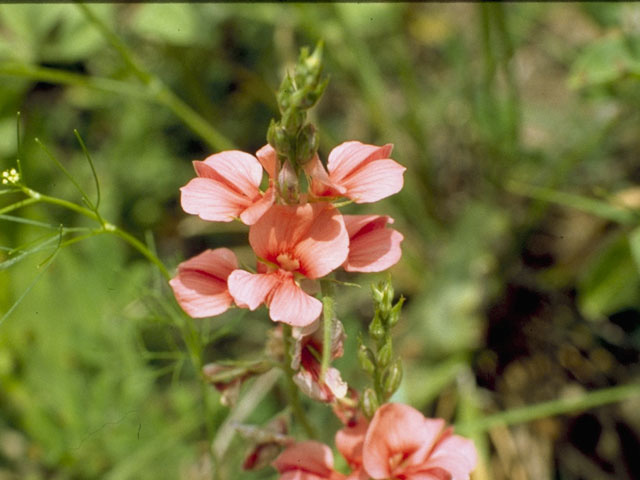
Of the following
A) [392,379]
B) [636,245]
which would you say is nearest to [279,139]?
[392,379]

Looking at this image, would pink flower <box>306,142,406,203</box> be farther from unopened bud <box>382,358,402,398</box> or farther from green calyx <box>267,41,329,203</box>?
unopened bud <box>382,358,402,398</box>

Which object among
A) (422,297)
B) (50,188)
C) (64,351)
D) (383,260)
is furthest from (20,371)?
(383,260)

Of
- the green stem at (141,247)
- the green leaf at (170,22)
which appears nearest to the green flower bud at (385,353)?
the green stem at (141,247)

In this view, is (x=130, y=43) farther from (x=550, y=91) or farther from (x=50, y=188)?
(x=550, y=91)

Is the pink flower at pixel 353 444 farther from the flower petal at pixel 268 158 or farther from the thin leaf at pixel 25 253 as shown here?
the thin leaf at pixel 25 253

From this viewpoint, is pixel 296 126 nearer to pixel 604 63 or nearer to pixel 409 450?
pixel 409 450

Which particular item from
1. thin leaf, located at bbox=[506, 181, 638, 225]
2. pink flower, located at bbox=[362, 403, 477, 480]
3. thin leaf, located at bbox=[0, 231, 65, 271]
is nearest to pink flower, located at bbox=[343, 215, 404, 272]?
pink flower, located at bbox=[362, 403, 477, 480]
